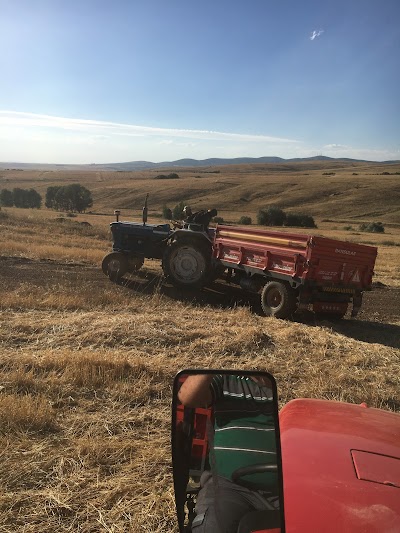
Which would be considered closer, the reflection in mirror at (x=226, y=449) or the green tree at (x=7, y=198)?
the reflection in mirror at (x=226, y=449)

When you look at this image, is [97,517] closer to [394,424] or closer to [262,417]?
[262,417]

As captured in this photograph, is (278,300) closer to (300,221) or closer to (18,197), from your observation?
(300,221)

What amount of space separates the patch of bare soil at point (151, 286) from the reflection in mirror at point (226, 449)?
24.9 ft

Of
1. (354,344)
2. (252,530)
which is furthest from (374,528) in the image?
(354,344)

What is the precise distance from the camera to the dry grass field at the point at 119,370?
2.97 m

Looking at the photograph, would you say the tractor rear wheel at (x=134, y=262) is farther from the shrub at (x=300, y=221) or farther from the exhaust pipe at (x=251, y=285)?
the shrub at (x=300, y=221)

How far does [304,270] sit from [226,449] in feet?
21.0

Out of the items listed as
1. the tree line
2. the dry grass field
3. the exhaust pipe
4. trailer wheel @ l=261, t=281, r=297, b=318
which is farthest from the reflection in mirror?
the tree line

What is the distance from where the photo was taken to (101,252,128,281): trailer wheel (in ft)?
37.7

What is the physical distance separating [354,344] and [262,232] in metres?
3.00

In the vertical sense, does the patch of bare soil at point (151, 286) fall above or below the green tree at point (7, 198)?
above

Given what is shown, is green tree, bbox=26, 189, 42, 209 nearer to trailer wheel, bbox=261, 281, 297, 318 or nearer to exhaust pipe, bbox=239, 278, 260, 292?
exhaust pipe, bbox=239, 278, 260, 292

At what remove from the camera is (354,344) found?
6.89 m

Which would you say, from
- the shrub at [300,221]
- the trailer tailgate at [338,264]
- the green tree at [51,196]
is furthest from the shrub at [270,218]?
the trailer tailgate at [338,264]
